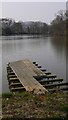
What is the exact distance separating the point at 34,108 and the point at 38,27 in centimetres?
11629

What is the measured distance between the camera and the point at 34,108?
6629 millimetres

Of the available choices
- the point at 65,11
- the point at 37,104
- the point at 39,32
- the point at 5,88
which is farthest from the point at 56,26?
the point at 37,104

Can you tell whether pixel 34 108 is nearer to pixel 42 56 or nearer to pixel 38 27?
pixel 42 56

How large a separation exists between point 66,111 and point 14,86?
22.0ft

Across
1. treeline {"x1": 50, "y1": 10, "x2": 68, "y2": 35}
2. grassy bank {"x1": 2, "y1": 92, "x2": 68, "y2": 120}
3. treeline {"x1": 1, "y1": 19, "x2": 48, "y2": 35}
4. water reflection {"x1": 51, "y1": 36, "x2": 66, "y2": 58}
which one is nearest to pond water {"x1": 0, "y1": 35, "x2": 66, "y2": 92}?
water reflection {"x1": 51, "y1": 36, "x2": 66, "y2": 58}

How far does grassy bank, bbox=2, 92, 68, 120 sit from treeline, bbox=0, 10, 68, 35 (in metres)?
77.6

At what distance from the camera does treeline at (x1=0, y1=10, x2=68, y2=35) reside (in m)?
89.9

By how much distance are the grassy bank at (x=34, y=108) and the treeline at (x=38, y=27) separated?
7755 centimetres

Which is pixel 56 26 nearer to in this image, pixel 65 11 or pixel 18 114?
pixel 65 11

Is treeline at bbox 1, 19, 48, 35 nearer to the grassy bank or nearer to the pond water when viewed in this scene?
the pond water

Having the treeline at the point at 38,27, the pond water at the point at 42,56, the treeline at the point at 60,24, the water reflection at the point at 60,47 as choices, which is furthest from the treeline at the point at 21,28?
the pond water at the point at 42,56

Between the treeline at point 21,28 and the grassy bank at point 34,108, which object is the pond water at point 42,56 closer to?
the grassy bank at point 34,108

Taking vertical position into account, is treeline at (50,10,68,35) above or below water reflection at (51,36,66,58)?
above

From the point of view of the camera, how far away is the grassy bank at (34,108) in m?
6.12
